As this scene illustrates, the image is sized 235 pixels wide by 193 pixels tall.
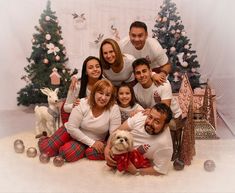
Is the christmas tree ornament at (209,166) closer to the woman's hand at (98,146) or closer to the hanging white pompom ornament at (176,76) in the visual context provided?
the woman's hand at (98,146)

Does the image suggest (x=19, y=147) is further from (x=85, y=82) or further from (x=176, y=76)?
(x=176, y=76)

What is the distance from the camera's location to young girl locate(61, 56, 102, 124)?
3469 millimetres

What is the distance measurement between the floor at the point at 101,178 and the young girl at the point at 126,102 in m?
0.44

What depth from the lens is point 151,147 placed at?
306 centimetres

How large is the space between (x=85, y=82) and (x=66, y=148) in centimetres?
56

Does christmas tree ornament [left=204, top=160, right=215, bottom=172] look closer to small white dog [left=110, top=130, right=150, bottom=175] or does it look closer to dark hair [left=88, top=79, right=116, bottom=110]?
small white dog [left=110, top=130, right=150, bottom=175]

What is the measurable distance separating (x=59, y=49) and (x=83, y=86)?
62.2 inches

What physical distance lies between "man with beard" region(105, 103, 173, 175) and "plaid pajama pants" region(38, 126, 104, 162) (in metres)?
0.27

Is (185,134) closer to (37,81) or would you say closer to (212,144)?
(212,144)

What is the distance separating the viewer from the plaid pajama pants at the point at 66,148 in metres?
3.37

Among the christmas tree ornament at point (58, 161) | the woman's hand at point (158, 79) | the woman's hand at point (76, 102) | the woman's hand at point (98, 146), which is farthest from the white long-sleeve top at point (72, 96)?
the woman's hand at point (158, 79)

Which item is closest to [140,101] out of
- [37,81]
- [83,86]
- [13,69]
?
[83,86]

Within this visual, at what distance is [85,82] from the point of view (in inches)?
140

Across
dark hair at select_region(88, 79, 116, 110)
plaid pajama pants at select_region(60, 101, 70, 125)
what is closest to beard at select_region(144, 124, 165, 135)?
dark hair at select_region(88, 79, 116, 110)
